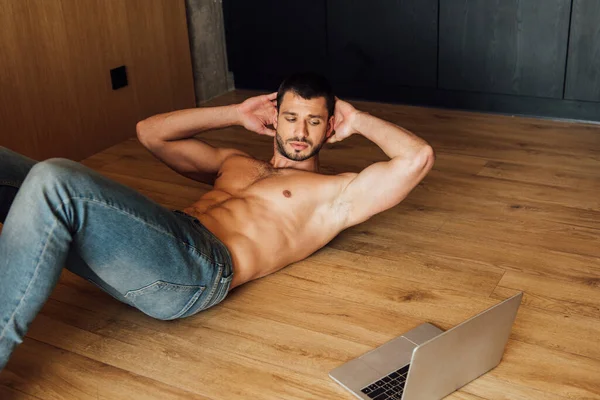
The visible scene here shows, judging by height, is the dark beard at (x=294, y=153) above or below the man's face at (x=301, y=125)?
below

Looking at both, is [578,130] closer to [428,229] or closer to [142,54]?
[428,229]

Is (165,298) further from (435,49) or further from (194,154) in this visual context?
(435,49)

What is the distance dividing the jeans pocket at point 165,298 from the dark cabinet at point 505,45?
234 cm

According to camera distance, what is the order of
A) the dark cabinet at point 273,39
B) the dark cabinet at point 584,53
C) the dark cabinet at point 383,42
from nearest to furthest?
the dark cabinet at point 584,53
the dark cabinet at point 383,42
the dark cabinet at point 273,39

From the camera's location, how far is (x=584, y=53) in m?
3.47

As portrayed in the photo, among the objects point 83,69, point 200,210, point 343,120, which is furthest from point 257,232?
point 83,69

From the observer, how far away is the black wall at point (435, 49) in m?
3.51

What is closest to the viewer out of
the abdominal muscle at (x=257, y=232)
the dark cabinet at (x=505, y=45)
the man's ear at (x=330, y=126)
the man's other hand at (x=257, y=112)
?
the abdominal muscle at (x=257, y=232)

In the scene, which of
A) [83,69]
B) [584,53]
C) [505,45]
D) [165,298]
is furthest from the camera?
[505,45]

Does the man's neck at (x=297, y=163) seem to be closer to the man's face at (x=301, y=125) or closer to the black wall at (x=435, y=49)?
the man's face at (x=301, y=125)

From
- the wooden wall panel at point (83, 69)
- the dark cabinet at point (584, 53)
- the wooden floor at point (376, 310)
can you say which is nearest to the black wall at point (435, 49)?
the dark cabinet at point (584, 53)

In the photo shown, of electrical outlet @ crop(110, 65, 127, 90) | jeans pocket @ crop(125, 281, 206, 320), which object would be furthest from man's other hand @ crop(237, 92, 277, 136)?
electrical outlet @ crop(110, 65, 127, 90)

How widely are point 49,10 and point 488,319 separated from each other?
2359 mm

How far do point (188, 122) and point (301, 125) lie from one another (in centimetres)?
43
